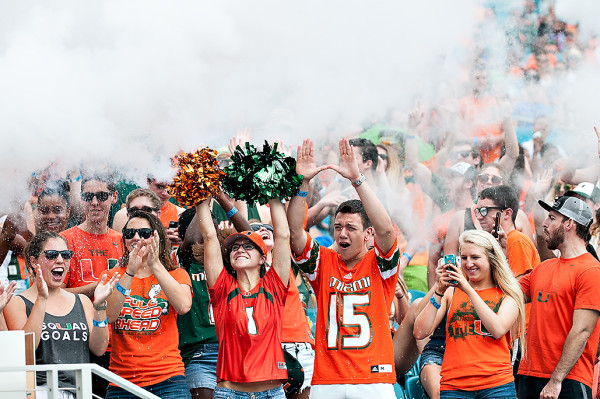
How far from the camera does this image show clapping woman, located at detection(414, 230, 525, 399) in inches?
190

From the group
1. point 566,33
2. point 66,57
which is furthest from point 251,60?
point 566,33

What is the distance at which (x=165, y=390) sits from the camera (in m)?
4.93

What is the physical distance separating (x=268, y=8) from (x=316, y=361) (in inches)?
118

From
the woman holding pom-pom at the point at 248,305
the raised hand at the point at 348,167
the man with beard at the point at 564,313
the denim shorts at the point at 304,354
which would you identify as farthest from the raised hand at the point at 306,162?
the man with beard at the point at 564,313

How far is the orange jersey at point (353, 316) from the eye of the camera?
15.4 feet

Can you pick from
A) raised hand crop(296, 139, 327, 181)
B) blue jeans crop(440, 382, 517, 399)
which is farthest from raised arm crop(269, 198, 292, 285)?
blue jeans crop(440, 382, 517, 399)

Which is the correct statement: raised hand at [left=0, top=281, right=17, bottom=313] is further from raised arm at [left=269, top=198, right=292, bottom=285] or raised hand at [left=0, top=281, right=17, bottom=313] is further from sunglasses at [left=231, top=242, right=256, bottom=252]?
raised arm at [left=269, top=198, right=292, bottom=285]

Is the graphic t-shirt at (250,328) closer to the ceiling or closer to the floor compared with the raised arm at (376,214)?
closer to the floor

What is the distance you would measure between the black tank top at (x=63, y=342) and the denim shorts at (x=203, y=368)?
67cm

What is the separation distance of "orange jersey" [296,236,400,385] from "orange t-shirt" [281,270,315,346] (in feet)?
1.39

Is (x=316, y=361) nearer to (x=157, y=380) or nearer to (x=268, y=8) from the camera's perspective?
(x=157, y=380)

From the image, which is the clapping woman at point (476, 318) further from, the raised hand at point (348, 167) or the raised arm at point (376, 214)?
the raised hand at point (348, 167)

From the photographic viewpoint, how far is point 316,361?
4.79m

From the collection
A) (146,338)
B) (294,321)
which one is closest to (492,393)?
(294,321)
